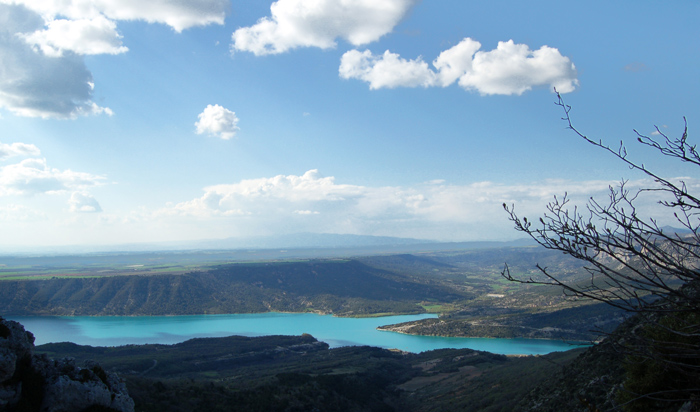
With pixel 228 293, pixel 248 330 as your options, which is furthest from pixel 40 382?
pixel 228 293

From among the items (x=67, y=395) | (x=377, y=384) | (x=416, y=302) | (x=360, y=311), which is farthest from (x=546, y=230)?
(x=416, y=302)

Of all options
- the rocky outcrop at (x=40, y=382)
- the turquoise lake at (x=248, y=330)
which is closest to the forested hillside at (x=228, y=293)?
the turquoise lake at (x=248, y=330)

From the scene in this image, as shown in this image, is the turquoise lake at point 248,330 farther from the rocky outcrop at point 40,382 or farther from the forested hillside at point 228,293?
the rocky outcrop at point 40,382

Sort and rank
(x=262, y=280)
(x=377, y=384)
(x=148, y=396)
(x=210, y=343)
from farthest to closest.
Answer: (x=262, y=280) < (x=210, y=343) < (x=377, y=384) < (x=148, y=396)

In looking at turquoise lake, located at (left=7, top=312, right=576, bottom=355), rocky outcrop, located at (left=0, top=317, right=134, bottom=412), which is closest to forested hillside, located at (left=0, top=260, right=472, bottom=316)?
turquoise lake, located at (left=7, top=312, right=576, bottom=355)

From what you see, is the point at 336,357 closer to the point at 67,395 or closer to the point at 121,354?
the point at 121,354

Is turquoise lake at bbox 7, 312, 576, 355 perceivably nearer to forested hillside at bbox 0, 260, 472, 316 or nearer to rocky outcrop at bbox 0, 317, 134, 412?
forested hillside at bbox 0, 260, 472, 316
